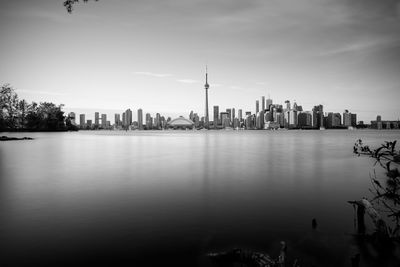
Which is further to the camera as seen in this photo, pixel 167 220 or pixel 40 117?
pixel 40 117

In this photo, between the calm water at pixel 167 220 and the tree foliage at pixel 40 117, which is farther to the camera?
the tree foliage at pixel 40 117

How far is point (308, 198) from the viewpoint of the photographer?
16.3 meters

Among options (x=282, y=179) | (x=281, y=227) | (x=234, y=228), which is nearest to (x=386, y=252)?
(x=281, y=227)

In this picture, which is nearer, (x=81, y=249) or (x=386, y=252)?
(x=386, y=252)

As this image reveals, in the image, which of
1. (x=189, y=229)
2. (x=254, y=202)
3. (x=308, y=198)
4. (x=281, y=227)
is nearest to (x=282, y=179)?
(x=308, y=198)

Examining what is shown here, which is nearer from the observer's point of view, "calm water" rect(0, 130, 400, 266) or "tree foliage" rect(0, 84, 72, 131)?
"calm water" rect(0, 130, 400, 266)

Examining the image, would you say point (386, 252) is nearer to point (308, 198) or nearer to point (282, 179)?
point (308, 198)

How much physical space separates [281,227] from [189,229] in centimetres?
397

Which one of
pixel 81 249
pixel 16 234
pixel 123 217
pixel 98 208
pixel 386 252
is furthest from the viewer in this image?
pixel 98 208

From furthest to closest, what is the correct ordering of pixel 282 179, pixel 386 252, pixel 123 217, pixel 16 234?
pixel 282 179
pixel 123 217
pixel 16 234
pixel 386 252

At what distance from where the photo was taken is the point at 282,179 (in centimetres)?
2364

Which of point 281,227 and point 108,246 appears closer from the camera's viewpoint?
point 108,246

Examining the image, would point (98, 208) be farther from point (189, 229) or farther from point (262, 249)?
point (262, 249)

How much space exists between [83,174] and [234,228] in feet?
66.2
